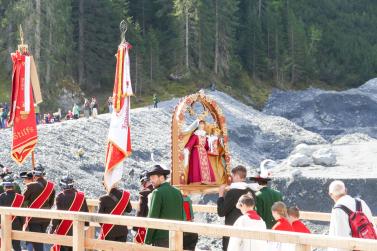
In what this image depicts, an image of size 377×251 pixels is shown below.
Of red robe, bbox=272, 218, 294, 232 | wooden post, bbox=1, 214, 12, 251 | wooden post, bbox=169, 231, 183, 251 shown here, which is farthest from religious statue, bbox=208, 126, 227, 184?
wooden post, bbox=169, 231, 183, 251

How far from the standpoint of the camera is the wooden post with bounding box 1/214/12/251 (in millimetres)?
9859

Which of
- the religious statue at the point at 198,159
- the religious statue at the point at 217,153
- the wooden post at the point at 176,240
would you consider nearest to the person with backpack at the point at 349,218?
the wooden post at the point at 176,240

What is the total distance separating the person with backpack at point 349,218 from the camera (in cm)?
753

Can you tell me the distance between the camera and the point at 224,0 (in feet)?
237

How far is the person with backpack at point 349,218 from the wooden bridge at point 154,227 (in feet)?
3.40

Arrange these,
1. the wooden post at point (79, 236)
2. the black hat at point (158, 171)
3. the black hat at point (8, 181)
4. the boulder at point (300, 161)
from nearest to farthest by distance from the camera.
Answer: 1. the black hat at point (158, 171)
2. the wooden post at point (79, 236)
3. the black hat at point (8, 181)
4. the boulder at point (300, 161)

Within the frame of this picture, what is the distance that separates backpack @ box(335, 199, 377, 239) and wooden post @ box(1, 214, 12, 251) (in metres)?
4.57

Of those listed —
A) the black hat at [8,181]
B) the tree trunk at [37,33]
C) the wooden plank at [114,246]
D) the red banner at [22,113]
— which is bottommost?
the wooden plank at [114,246]

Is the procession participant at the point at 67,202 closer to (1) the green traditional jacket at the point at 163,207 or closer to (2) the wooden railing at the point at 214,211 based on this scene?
(2) the wooden railing at the point at 214,211

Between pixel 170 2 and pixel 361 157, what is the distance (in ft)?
114

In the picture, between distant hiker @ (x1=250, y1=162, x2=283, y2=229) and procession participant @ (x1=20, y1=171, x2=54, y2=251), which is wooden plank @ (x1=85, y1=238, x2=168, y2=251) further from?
procession participant @ (x1=20, y1=171, x2=54, y2=251)

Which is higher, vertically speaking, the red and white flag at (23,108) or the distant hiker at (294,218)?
the red and white flag at (23,108)

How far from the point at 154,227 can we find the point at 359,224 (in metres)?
2.15

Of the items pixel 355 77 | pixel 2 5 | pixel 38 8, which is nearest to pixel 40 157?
pixel 38 8
